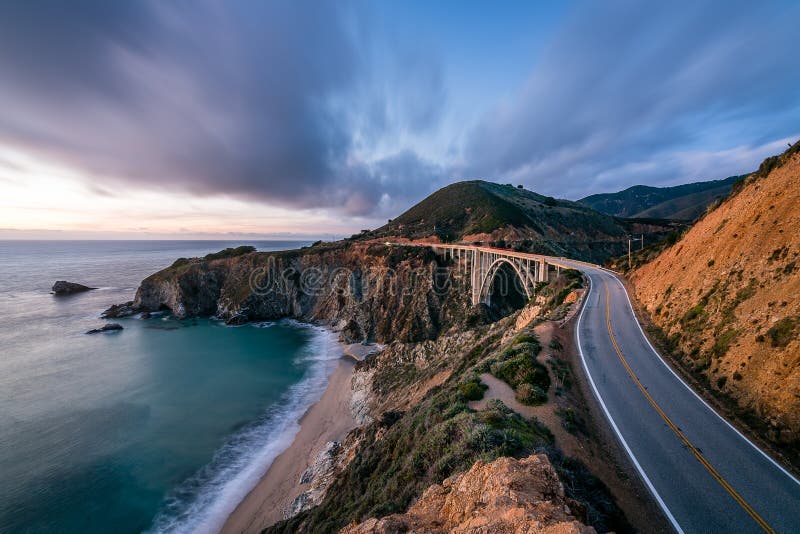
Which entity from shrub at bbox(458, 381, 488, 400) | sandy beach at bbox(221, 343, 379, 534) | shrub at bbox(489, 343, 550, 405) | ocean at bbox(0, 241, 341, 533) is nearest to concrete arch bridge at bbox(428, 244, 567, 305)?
shrub at bbox(489, 343, 550, 405)

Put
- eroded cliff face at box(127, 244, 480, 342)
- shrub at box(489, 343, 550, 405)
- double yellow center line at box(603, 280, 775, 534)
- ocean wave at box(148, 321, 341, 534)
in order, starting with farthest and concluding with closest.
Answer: eroded cliff face at box(127, 244, 480, 342), ocean wave at box(148, 321, 341, 534), shrub at box(489, 343, 550, 405), double yellow center line at box(603, 280, 775, 534)

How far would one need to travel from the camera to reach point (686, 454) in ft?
29.5

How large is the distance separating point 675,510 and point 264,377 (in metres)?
39.0

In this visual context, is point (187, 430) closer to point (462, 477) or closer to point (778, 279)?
point (462, 477)

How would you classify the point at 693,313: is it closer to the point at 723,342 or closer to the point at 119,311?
the point at 723,342

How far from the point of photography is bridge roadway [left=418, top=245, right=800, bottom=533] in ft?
23.1

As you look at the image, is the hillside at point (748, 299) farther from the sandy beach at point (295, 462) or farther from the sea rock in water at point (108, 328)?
the sea rock in water at point (108, 328)

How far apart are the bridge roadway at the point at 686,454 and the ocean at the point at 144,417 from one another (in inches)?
907

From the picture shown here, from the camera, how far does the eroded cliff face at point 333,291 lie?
5272 cm

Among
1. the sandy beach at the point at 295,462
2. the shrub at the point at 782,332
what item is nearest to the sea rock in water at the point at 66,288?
the sandy beach at the point at 295,462

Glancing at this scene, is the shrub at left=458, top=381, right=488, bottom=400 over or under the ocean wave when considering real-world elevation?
over

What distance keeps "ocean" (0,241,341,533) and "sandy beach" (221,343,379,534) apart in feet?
2.97

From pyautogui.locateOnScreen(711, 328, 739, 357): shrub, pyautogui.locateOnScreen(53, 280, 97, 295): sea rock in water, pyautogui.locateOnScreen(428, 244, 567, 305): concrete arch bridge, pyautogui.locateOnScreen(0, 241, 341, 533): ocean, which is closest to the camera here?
pyautogui.locateOnScreen(711, 328, 739, 357): shrub

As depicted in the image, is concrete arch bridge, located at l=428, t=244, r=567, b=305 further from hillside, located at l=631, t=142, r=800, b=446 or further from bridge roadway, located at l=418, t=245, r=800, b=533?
bridge roadway, located at l=418, t=245, r=800, b=533
